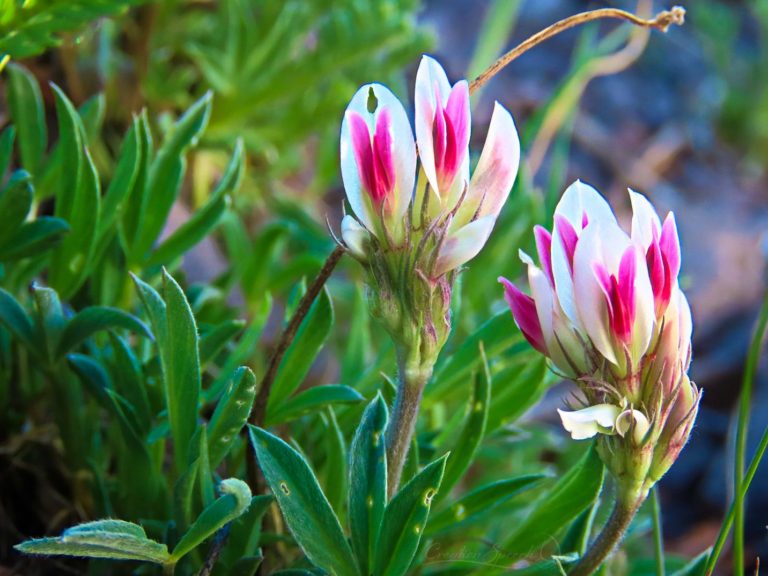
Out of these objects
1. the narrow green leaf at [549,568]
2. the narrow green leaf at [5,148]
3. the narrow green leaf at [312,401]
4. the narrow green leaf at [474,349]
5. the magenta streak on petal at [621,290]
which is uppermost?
the narrow green leaf at [5,148]

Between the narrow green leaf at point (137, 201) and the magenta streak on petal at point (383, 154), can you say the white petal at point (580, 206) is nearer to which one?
the magenta streak on petal at point (383, 154)

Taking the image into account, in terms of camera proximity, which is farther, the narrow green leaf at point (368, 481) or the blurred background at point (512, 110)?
the blurred background at point (512, 110)

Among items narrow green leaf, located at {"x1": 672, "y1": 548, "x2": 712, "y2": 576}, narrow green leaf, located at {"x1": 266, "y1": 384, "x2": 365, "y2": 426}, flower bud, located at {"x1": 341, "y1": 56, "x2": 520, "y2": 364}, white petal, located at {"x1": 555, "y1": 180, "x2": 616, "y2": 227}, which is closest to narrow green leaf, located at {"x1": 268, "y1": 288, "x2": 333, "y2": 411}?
narrow green leaf, located at {"x1": 266, "y1": 384, "x2": 365, "y2": 426}

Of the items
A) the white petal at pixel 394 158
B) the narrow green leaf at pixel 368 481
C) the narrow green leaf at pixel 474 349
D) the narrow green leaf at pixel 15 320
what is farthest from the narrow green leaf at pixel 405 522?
the narrow green leaf at pixel 15 320

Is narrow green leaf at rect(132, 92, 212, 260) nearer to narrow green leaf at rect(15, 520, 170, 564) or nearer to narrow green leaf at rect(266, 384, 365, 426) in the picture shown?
narrow green leaf at rect(266, 384, 365, 426)

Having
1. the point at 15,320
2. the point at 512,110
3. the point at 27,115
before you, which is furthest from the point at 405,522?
the point at 512,110

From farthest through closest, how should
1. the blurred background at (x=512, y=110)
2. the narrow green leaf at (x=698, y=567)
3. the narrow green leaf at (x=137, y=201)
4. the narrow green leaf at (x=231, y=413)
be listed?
the blurred background at (x=512, y=110) → the narrow green leaf at (x=137, y=201) → the narrow green leaf at (x=698, y=567) → the narrow green leaf at (x=231, y=413)

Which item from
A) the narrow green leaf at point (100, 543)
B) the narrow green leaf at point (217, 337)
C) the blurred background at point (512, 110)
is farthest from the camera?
the blurred background at point (512, 110)
